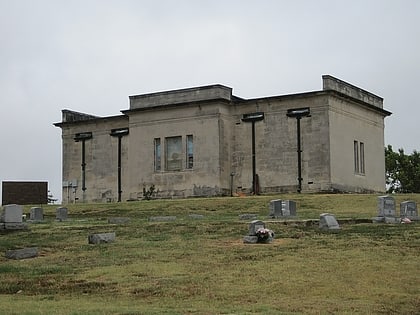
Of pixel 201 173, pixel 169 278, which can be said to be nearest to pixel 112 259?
pixel 169 278

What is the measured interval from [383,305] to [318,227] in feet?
38.3

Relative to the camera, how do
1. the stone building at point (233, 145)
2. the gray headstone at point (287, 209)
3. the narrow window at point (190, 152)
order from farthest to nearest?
the narrow window at point (190, 152) → the stone building at point (233, 145) → the gray headstone at point (287, 209)

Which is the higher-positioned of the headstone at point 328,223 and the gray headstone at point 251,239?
the headstone at point 328,223

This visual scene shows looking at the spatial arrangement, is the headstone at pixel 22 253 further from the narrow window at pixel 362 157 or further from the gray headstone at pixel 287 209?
the narrow window at pixel 362 157

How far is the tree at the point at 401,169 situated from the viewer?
2876 inches

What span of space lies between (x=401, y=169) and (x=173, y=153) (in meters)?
27.7

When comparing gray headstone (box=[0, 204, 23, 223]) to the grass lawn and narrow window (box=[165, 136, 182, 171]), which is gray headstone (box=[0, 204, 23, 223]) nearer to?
the grass lawn

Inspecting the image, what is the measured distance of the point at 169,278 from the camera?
63.7ft

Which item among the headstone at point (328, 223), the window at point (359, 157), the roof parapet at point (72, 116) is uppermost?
the roof parapet at point (72, 116)

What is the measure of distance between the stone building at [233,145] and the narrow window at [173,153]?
0.06m

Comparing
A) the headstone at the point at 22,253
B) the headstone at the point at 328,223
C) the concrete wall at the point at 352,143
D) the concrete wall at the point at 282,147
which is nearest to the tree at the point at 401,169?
the concrete wall at the point at 352,143

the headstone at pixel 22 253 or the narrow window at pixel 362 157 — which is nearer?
the headstone at pixel 22 253

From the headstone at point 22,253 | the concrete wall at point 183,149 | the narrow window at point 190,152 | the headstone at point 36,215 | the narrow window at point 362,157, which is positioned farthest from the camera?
the narrow window at point 362,157

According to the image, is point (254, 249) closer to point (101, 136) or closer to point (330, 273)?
point (330, 273)
